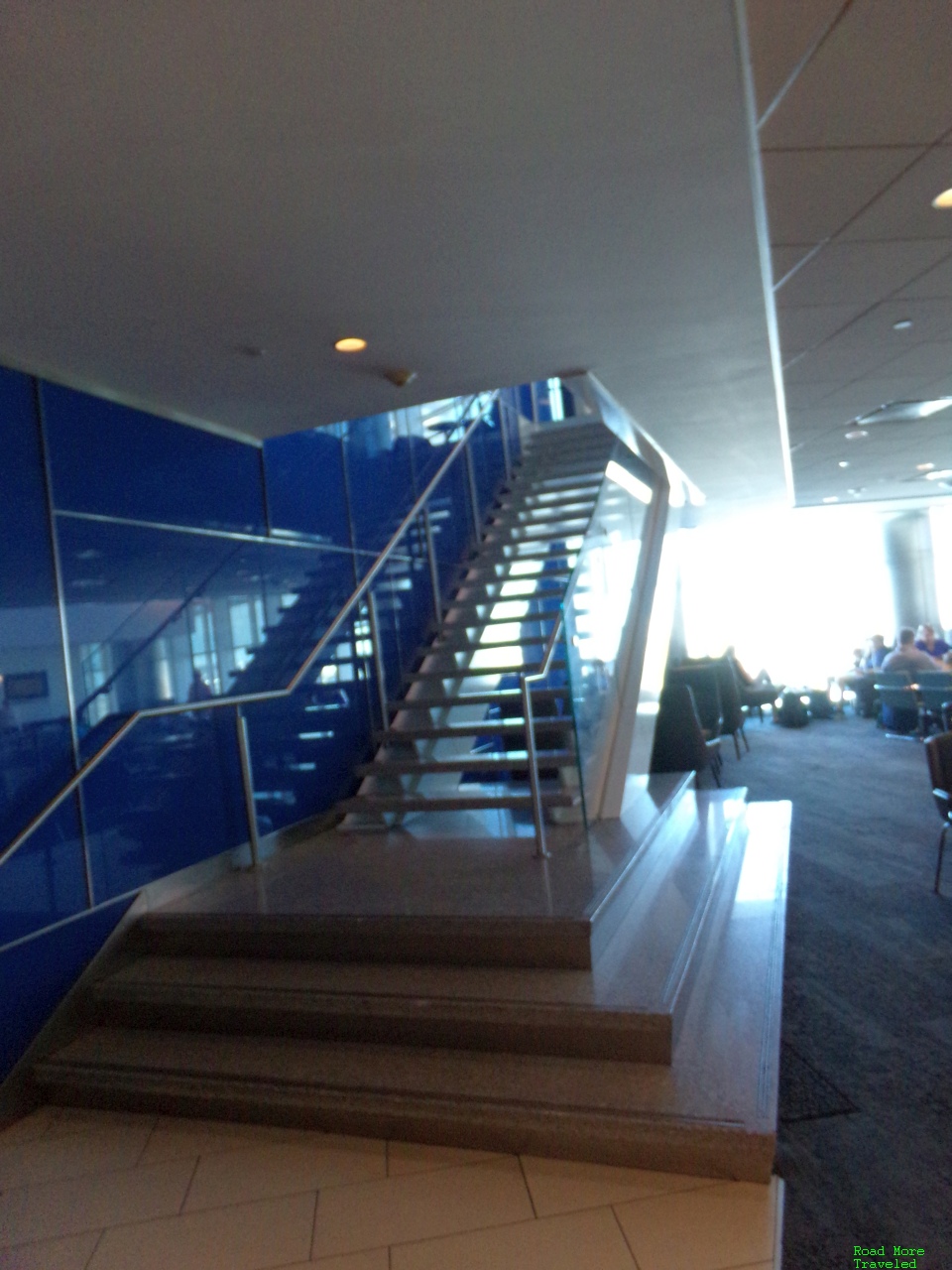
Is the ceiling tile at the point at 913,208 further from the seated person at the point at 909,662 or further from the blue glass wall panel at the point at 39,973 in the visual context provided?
the seated person at the point at 909,662

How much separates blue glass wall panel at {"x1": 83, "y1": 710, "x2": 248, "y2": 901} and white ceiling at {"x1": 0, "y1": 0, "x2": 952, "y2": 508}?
Answer: 1608mm

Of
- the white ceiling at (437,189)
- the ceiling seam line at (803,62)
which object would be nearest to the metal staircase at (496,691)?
the white ceiling at (437,189)

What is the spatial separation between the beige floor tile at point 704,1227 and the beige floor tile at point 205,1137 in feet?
3.75

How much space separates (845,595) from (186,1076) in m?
16.9

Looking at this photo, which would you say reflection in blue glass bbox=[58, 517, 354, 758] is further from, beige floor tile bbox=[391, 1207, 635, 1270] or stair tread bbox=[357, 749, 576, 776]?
beige floor tile bbox=[391, 1207, 635, 1270]

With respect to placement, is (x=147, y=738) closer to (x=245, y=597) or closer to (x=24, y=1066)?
(x=245, y=597)

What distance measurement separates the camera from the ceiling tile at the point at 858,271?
453cm

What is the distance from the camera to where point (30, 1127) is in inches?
134

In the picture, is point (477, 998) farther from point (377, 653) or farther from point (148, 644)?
point (377, 653)

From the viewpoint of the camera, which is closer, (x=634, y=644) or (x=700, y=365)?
(x=700, y=365)

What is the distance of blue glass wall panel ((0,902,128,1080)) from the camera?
351 cm

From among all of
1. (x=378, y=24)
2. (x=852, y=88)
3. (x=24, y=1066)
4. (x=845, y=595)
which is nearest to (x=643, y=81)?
(x=378, y=24)

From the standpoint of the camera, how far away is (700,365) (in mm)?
5180

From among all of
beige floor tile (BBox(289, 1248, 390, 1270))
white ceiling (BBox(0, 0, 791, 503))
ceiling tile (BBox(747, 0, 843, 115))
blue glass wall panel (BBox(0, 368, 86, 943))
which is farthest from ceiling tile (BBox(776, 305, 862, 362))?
beige floor tile (BBox(289, 1248, 390, 1270))
